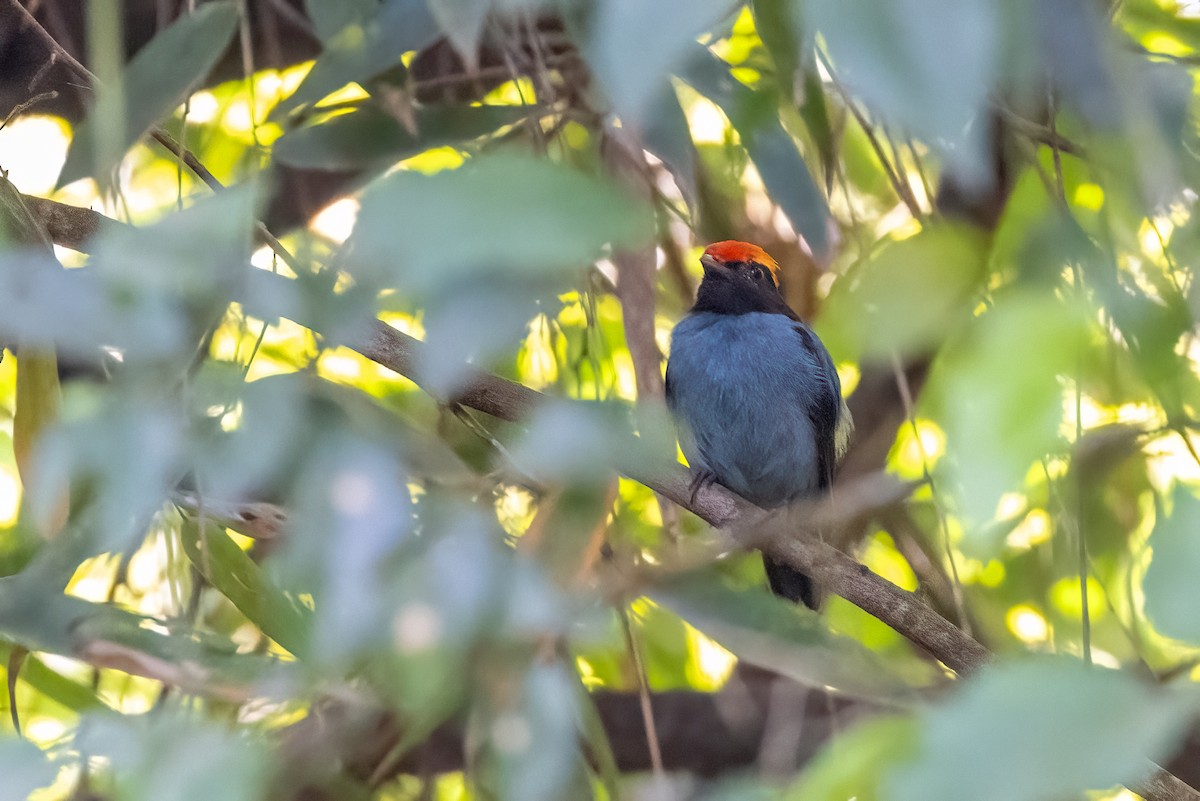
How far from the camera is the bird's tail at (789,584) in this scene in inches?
134

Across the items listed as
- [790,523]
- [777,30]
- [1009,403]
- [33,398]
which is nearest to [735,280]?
[790,523]

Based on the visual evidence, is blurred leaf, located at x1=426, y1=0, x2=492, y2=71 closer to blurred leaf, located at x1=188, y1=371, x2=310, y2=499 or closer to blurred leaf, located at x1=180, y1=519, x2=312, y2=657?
blurred leaf, located at x1=188, y1=371, x2=310, y2=499

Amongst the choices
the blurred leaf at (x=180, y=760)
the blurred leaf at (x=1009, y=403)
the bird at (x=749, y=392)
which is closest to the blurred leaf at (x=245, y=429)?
the blurred leaf at (x=180, y=760)

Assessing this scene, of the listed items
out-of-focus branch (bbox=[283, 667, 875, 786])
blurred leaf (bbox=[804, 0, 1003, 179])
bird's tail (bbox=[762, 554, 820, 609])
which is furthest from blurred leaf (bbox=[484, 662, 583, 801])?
bird's tail (bbox=[762, 554, 820, 609])

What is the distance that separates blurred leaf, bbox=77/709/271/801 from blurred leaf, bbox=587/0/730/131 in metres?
0.64

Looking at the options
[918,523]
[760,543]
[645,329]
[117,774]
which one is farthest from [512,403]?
[918,523]

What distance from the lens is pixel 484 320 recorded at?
0.86 metres

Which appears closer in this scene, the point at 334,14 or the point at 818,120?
the point at 334,14

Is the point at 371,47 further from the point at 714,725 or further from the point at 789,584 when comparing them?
the point at 714,725

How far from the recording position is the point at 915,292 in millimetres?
1425

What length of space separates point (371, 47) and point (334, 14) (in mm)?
77

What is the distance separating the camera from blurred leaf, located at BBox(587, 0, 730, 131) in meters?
0.70

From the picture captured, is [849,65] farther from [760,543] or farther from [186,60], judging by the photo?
[760,543]

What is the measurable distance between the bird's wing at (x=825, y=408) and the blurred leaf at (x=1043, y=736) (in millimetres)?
2781
